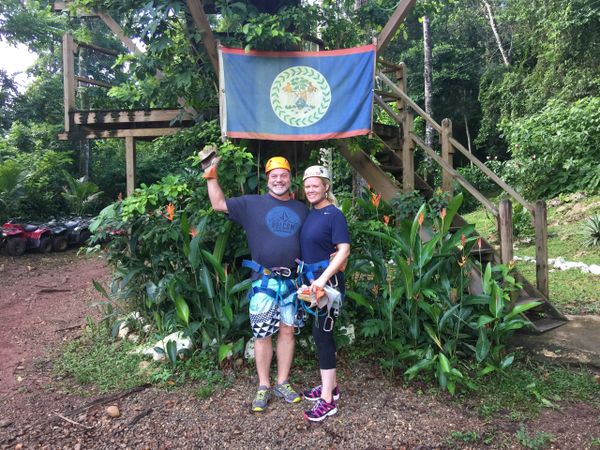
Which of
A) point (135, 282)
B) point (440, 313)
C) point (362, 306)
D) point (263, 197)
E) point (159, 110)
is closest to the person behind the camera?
point (263, 197)

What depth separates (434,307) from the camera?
376 cm

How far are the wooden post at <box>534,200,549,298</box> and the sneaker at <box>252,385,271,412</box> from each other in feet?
10.2

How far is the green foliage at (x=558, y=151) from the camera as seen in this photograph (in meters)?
10.7

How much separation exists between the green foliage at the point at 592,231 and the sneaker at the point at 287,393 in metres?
7.19

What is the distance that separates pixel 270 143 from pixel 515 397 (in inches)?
121

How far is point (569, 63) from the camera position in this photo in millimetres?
13516

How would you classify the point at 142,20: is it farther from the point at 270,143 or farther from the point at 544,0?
the point at 544,0

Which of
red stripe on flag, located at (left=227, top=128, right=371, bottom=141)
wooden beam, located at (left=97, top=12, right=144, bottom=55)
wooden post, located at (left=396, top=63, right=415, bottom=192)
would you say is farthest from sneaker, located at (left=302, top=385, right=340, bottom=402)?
wooden beam, located at (left=97, top=12, right=144, bottom=55)

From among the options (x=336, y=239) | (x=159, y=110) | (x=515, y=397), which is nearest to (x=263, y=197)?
(x=336, y=239)

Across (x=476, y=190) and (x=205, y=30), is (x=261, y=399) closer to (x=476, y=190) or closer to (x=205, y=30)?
(x=476, y=190)

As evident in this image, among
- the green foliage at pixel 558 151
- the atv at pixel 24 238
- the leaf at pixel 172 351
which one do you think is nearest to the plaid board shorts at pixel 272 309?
the leaf at pixel 172 351

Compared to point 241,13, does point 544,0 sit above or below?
above

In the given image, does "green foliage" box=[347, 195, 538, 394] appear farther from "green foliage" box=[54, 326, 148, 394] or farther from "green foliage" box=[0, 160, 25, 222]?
"green foliage" box=[0, 160, 25, 222]

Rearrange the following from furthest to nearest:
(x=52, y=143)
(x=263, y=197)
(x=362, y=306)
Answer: (x=52, y=143), (x=362, y=306), (x=263, y=197)
